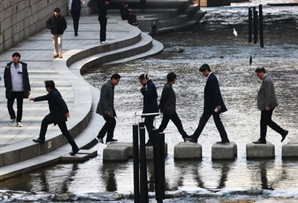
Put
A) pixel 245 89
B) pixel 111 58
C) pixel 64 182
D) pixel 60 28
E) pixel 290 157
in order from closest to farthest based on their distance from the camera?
1. pixel 64 182
2. pixel 290 157
3. pixel 245 89
4. pixel 60 28
5. pixel 111 58

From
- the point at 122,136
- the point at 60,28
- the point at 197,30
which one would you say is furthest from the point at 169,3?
the point at 122,136

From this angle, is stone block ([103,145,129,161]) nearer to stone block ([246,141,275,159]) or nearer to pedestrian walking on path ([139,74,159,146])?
pedestrian walking on path ([139,74,159,146])

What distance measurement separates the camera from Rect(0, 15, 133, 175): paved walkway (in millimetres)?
18828

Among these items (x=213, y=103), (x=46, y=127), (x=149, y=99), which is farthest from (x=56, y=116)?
(x=213, y=103)

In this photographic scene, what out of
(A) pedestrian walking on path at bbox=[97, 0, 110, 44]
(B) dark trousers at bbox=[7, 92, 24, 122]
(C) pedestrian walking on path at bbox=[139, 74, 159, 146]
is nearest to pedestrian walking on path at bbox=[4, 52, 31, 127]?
(B) dark trousers at bbox=[7, 92, 24, 122]

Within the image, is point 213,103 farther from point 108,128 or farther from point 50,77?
point 50,77

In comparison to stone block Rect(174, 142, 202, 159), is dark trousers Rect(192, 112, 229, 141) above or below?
above

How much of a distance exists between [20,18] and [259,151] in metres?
17.7

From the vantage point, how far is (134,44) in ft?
111

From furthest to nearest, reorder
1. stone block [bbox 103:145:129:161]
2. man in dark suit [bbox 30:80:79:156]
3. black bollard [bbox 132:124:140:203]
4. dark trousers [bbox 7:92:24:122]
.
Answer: dark trousers [bbox 7:92:24:122]
man in dark suit [bbox 30:80:79:156]
stone block [bbox 103:145:129:161]
black bollard [bbox 132:124:140:203]

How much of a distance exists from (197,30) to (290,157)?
24309mm

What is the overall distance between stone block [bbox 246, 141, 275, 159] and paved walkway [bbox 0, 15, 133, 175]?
366cm

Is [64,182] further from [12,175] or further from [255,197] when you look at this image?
[255,197]

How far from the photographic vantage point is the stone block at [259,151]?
674 inches
